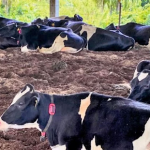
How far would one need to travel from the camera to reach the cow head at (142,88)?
3158 millimetres

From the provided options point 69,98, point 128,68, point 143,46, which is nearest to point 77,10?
point 143,46

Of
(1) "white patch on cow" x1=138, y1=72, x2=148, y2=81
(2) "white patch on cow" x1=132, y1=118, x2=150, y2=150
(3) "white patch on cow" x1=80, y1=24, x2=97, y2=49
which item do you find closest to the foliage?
(3) "white patch on cow" x1=80, y1=24, x2=97, y2=49

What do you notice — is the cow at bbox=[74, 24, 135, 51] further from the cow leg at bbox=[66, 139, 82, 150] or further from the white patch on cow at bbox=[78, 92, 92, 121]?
the cow leg at bbox=[66, 139, 82, 150]

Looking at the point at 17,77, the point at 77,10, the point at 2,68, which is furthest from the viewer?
the point at 77,10

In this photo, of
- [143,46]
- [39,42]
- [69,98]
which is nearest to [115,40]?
[143,46]

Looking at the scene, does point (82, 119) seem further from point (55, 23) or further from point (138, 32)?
point (55, 23)

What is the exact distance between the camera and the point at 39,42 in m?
6.32

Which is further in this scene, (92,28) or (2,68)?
(92,28)

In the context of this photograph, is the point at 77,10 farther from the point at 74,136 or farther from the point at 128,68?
the point at 74,136

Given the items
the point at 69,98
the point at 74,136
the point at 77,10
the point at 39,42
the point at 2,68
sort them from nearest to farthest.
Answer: the point at 74,136, the point at 69,98, the point at 2,68, the point at 39,42, the point at 77,10

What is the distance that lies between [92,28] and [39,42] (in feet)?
3.80

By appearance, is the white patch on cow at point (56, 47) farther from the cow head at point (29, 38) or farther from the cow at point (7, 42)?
the cow at point (7, 42)

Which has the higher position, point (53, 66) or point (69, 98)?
point (69, 98)

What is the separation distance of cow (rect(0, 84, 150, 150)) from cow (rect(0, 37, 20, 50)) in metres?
4.21
